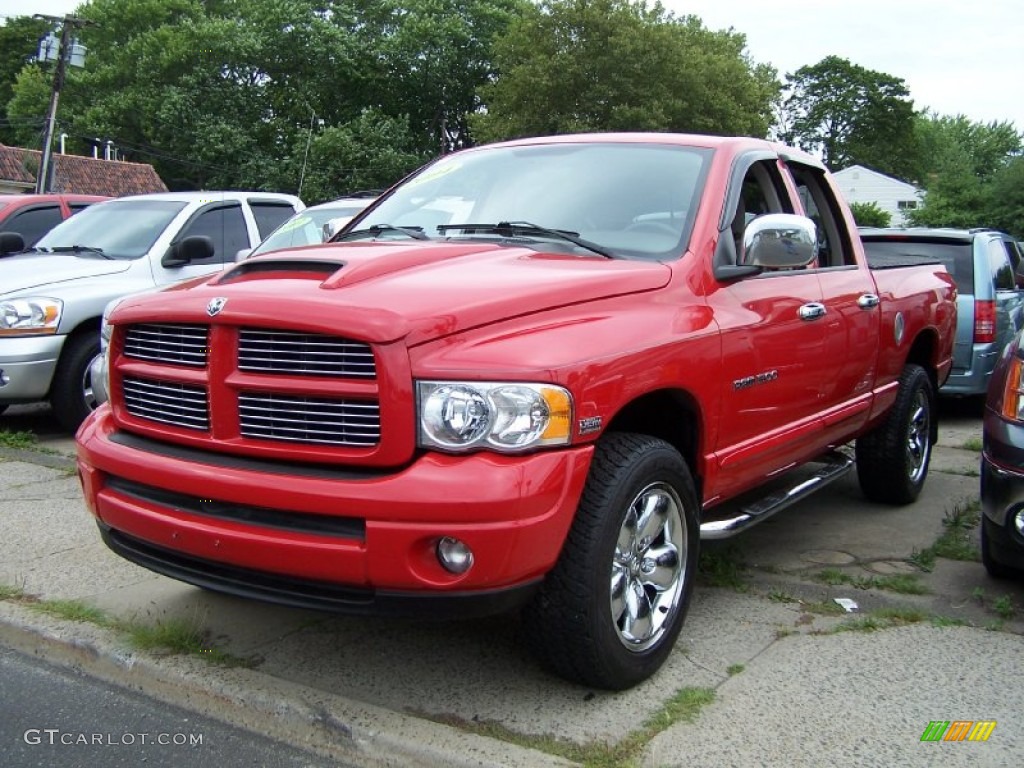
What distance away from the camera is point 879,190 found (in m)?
69.8

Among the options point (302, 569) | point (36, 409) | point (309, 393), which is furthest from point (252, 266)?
point (36, 409)

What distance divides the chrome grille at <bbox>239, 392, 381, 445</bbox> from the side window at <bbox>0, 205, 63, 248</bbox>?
822 cm

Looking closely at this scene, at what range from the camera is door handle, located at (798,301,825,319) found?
14.4 feet

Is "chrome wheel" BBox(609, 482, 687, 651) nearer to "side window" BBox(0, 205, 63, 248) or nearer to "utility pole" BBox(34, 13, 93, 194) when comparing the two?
"side window" BBox(0, 205, 63, 248)

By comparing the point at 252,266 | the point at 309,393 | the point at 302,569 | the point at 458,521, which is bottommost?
the point at 302,569

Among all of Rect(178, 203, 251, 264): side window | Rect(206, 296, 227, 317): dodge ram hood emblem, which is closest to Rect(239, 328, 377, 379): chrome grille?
Rect(206, 296, 227, 317): dodge ram hood emblem

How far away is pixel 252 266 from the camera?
141 inches

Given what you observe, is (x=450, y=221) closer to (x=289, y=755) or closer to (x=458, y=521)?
(x=458, y=521)

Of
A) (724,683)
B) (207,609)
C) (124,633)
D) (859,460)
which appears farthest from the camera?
(859,460)

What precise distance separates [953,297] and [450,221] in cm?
371

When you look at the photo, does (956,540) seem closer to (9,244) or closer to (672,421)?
(672,421)

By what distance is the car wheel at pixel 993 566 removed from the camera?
14.2 ft

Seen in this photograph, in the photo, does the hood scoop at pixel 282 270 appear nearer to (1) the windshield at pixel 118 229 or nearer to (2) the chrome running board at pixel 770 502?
(2) the chrome running board at pixel 770 502

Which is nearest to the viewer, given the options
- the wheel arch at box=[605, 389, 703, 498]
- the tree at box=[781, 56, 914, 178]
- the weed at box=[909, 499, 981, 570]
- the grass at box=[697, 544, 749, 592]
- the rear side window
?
the wheel arch at box=[605, 389, 703, 498]
